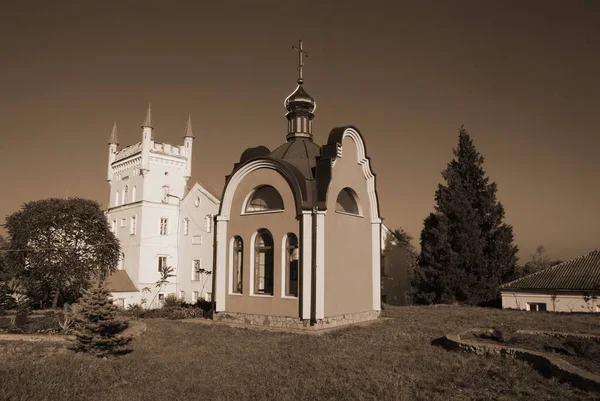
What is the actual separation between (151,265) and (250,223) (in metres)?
20.6

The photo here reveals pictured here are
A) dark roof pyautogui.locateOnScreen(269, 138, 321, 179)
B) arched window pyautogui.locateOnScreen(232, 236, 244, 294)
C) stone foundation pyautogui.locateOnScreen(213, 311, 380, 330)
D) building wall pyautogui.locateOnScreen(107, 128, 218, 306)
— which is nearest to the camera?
stone foundation pyautogui.locateOnScreen(213, 311, 380, 330)

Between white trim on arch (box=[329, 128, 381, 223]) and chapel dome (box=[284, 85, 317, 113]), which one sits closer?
white trim on arch (box=[329, 128, 381, 223])

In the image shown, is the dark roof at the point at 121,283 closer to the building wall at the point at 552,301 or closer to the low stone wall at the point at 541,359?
the building wall at the point at 552,301

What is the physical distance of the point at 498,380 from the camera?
8344 millimetres

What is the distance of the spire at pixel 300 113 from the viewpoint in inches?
739

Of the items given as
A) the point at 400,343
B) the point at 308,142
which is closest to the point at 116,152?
the point at 308,142

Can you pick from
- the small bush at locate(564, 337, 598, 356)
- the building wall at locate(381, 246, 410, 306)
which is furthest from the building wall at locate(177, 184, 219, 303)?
the small bush at locate(564, 337, 598, 356)

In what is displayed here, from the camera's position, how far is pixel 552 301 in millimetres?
23094

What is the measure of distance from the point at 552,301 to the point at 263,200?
1514 centimetres

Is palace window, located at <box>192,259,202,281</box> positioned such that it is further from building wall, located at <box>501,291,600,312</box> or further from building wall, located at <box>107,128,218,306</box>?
building wall, located at <box>501,291,600,312</box>

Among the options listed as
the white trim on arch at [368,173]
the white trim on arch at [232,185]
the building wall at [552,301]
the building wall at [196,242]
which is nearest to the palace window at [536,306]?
the building wall at [552,301]

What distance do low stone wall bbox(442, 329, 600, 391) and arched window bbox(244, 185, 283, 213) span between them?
27.1ft

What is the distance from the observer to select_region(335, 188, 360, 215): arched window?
17.9 m

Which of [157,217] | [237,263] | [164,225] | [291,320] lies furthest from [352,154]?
[164,225]
